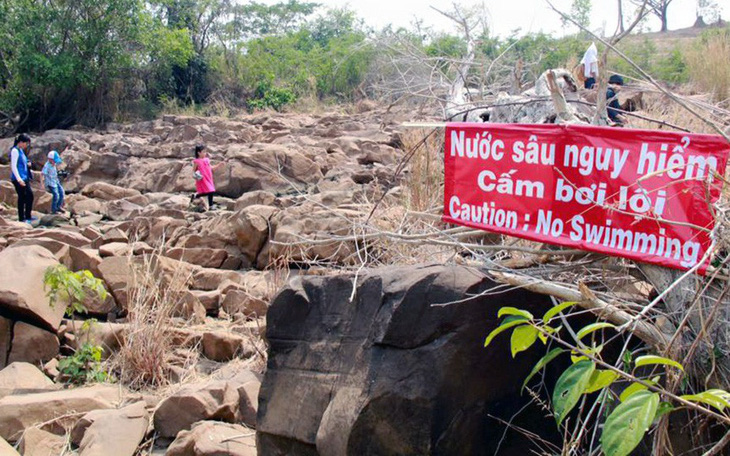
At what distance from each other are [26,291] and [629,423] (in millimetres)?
4842

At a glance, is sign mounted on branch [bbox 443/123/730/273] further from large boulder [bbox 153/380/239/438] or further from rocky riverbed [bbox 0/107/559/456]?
large boulder [bbox 153/380/239/438]

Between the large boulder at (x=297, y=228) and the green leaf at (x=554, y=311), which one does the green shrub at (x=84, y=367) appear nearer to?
the large boulder at (x=297, y=228)

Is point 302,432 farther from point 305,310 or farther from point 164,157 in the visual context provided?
point 164,157

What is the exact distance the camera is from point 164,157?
17328 mm

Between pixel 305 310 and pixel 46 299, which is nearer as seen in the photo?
pixel 305 310

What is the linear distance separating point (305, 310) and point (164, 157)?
46.5 feet

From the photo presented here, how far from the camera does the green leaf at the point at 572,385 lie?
2358 millimetres

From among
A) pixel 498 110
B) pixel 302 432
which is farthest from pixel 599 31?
pixel 498 110

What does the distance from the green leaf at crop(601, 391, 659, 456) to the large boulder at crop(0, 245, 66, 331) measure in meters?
4.76

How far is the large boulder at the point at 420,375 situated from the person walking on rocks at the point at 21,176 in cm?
983

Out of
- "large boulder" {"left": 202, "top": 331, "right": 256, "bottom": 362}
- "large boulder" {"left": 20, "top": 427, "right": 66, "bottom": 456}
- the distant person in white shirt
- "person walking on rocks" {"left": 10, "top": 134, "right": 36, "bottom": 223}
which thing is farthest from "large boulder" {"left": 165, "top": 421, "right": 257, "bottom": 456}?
"person walking on rocks" {"left": 10, "top": 134, "right": 36, "bottom": 223}

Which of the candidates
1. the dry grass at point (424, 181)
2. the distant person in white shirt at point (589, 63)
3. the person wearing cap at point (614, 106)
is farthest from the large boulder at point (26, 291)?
the distant person in white shirt at point (589, 63)

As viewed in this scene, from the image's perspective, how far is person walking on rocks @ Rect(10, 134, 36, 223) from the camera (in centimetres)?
1209

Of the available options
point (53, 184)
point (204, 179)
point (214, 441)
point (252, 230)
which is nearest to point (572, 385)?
point (214, 441)
